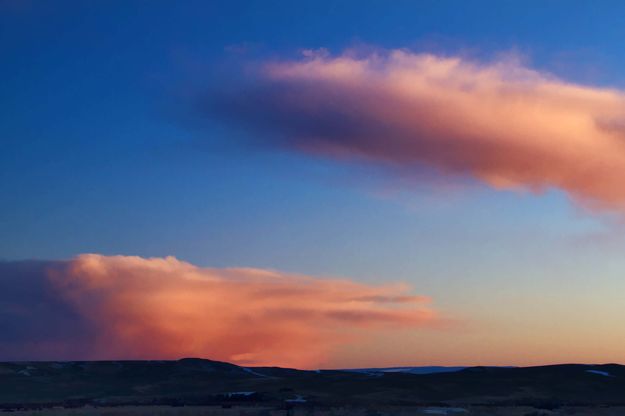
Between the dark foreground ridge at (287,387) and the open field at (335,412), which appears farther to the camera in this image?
the dark foreground ridge at (287,387)

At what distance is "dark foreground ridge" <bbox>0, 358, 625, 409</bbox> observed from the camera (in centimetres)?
8488

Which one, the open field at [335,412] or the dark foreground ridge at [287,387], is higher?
the dark foreground ridge at [287,387]

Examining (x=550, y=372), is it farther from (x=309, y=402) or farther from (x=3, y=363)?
(x=3, y=363)

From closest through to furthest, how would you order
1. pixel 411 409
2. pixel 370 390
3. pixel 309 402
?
pixel 411 409, pixel 309 402, pixel 370 390

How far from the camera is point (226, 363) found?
6132 inches

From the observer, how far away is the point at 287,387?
329ft

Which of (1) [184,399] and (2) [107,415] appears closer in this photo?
(2) [107,415]

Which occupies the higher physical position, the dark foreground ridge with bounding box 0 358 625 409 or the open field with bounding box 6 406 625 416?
the dark foreground ridge with bounding box 0 358 625 409

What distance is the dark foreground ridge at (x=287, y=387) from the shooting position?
84.9 metres

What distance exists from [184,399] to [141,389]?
25295 millimetres

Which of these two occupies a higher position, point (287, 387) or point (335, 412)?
point (287, 387)

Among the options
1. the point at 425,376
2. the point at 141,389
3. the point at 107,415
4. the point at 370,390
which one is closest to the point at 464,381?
the point at 425,376

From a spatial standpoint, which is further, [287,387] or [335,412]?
[287,387]

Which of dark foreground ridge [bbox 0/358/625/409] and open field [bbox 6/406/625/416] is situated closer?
open field [bbox 6/406/625/416]
